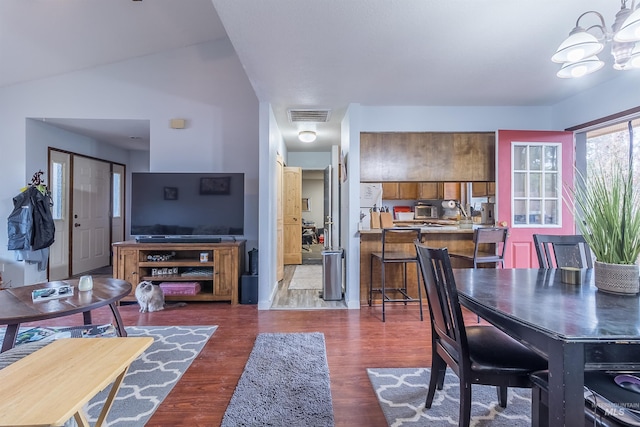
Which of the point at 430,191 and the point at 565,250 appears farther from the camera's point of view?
the point at 430,191

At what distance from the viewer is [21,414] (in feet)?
2.58

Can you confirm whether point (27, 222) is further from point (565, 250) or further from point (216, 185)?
point (565, 250)

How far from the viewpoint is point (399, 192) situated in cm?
504

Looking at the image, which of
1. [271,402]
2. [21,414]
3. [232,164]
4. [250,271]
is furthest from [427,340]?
[232,164]

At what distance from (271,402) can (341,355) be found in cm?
76

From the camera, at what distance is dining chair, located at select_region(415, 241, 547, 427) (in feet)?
4.32

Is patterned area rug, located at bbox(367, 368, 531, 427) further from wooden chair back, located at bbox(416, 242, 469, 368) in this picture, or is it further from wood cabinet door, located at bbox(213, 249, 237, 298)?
wood cabinet door, located at bbox(213, 249, 237, 298)

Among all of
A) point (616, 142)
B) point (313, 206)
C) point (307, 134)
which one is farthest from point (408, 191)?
point (313, 206)

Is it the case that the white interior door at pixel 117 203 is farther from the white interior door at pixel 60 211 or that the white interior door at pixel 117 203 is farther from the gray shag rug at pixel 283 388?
the gray shag rug at pixel 283 388

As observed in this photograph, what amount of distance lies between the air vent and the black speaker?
2.12 m

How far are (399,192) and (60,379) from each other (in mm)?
4696

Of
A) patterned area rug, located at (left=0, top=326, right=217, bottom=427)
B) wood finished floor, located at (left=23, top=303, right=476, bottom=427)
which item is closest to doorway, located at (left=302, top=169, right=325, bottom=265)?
wood finished floor, located at (left=23, top=303, right=476, bottom=427)

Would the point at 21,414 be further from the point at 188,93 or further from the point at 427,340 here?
the point at 188,93

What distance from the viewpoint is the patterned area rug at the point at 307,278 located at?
14.8ft
